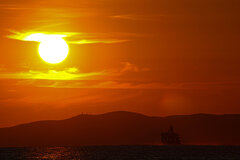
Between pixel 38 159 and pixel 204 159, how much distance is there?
54.1 metres

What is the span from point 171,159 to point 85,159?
89.5 feet

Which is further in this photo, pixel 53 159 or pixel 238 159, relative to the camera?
pixel 53 159

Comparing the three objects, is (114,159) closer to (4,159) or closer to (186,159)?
(186,159)

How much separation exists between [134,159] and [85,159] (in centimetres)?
1638

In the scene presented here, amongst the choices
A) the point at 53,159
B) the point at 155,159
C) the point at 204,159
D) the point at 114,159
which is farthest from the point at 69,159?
the point at 204,159

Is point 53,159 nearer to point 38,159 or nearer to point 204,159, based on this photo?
point 38,159

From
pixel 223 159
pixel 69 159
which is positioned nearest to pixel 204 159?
pixel 223 159

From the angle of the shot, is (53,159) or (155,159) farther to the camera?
(53,159)

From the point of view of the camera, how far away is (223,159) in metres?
176

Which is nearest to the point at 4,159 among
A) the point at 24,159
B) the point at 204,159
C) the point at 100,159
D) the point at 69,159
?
the point at 24,159

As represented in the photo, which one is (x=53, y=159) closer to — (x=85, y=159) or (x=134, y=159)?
(x=85, y=159)

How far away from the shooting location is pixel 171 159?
568 ft

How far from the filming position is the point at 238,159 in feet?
566

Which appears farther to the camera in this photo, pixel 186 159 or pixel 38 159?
pixel 38 159
